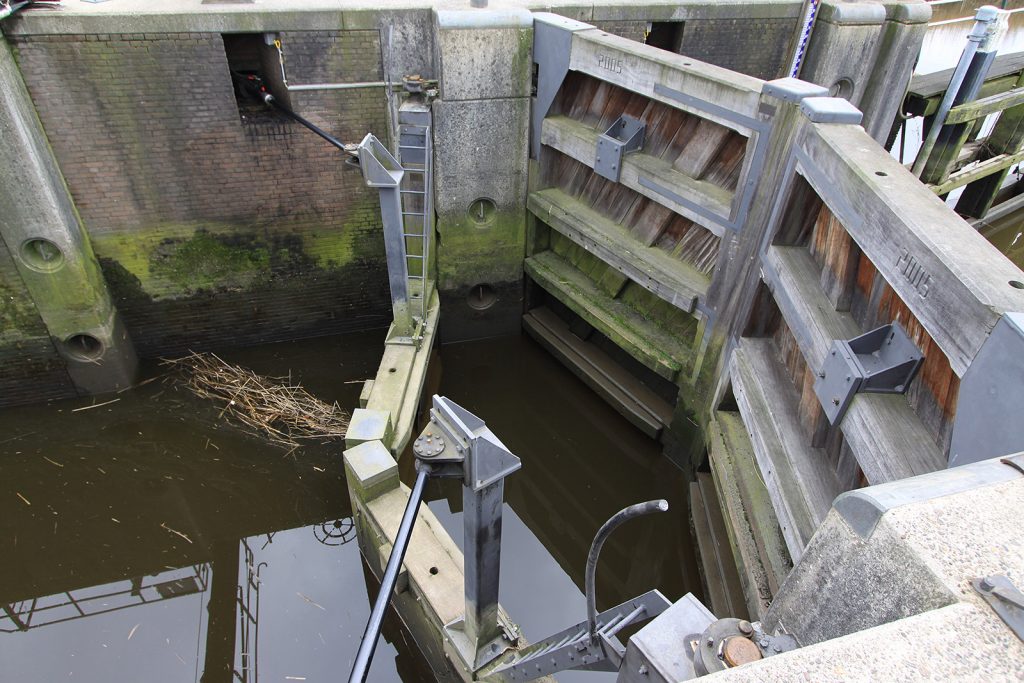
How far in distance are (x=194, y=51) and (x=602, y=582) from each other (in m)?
6.66

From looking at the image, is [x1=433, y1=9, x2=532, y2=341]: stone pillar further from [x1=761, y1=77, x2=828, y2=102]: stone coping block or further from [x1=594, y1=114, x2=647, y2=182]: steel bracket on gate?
[x1=761, y1=77, x2=828, y2=102]: stone coping block

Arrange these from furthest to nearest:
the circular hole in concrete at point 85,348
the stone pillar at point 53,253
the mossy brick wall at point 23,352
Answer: the circular hole in concrete at point 85,348 < the mossy brick wall at point 23,352 < the stone pillar at point 53,253

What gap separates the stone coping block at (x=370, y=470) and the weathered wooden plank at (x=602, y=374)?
3211 mm

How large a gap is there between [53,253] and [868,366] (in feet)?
25.2

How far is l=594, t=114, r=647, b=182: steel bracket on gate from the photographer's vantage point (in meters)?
6.30

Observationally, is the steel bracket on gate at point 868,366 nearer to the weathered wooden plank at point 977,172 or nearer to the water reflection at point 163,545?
the water reflection at point 163,545

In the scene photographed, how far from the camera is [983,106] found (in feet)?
30.5

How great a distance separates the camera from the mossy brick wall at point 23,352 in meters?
6.84

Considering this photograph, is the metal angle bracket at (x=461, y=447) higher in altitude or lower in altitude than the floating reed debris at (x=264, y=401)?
Answer: higher

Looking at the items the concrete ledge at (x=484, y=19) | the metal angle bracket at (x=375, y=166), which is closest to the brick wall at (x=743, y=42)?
the concrete ledge at (x=484, y=19)

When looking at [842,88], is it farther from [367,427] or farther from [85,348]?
[85,348]

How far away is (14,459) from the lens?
6.88m

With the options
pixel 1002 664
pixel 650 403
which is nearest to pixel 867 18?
pixel 650 403

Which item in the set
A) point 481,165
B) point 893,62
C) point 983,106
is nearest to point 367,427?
point 481,165
